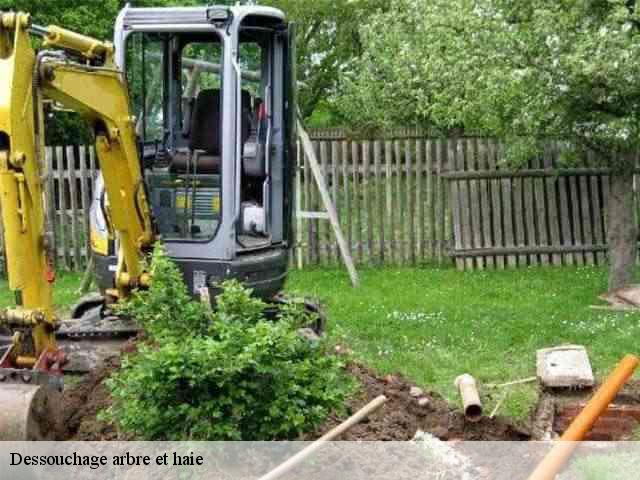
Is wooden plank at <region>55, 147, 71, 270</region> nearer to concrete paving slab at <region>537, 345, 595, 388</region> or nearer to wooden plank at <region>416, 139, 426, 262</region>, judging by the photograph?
wooden plank at <region>416, 139, 426, 262</region>

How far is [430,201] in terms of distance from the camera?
14391 mm

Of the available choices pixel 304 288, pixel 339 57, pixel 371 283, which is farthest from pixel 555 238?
pixel 339 57

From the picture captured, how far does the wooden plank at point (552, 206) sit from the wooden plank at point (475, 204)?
0.90 m

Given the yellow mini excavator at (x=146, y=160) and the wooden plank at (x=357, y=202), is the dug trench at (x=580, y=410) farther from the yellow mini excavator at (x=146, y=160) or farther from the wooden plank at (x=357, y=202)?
the wooden plank at (x=357, y=202)

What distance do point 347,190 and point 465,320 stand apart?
168 inches

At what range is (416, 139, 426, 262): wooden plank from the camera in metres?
14.4

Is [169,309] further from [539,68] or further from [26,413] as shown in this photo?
[539,68]

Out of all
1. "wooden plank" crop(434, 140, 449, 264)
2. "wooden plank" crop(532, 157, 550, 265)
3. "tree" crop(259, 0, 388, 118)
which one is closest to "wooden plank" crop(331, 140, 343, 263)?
"wooden plank" crop(434, 140, 449, 264)

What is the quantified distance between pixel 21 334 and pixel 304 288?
6560mm

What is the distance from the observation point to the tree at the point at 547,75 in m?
9.71

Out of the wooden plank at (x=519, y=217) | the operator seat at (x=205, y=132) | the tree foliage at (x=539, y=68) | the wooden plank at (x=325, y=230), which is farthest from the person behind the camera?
the wooden plank at (x=325, y=230)

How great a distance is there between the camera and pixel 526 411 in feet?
23.6

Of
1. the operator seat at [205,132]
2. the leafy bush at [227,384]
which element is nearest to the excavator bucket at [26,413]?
the leafy bush at [227,384]

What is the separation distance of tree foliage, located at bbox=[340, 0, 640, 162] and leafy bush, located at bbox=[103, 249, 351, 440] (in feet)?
17.2
